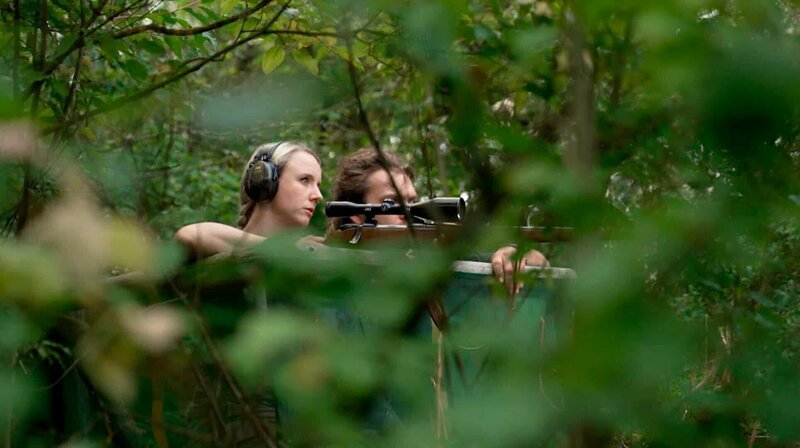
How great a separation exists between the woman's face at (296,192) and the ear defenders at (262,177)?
0.08m

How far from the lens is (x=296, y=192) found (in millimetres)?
2963

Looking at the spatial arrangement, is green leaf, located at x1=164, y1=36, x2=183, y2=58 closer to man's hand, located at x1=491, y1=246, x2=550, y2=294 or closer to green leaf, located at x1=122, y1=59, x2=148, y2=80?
green leaf, located at x1=122, y1=59, x2=148, y2=80

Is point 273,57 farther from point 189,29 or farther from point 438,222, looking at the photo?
point 438,222

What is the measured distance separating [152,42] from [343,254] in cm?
151

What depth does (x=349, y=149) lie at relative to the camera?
7617 millimetres

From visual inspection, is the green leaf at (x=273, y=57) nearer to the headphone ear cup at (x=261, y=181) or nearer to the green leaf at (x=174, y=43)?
the green leaf at (x=174, y=43)

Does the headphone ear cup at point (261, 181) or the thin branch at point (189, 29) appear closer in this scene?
the thin branch at point (189, 29)

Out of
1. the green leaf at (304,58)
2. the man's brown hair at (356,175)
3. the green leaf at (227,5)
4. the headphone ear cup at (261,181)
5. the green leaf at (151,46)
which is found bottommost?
the man's brown hair at (356,175)

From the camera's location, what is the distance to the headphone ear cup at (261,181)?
2.64 m

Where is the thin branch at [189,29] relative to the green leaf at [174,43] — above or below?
above

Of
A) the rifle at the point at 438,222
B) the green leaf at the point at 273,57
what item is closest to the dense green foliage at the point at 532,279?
the rifle at the point at 438,222

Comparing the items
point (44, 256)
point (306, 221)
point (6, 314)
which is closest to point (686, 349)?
point (44, 256)

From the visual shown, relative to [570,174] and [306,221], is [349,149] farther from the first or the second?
[570,174]

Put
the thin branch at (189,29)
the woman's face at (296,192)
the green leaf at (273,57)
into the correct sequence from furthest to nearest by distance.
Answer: the woman's face at (296,192), the green leaf at (273,57), the thin branch at (189,29)
